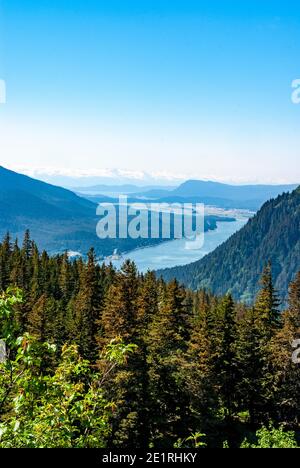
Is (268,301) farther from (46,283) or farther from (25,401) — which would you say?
(46,283)

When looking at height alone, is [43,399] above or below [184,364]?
above

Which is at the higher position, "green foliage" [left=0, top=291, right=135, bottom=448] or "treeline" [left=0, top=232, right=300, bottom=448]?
"green foliage" [left=0, top=291, right=135, bottom=448]

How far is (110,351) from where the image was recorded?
941 cm

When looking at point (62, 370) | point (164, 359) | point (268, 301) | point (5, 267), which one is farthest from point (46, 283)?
point (62, 370)

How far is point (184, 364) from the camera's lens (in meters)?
32.8

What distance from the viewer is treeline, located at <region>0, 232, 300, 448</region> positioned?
30.6 metres

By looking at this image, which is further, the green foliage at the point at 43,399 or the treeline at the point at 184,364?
the treeline at the point at 184,364

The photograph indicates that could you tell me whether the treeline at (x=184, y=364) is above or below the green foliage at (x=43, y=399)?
below

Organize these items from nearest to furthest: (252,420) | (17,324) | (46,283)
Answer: (17,324), (252,420), (46,283)

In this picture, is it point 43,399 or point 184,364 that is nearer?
point 43,399

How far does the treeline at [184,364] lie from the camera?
30.6m

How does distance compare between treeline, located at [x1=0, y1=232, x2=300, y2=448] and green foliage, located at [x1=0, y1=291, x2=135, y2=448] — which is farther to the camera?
treeline, located at [x1=0, y1=232, x2=300, y2=448]
